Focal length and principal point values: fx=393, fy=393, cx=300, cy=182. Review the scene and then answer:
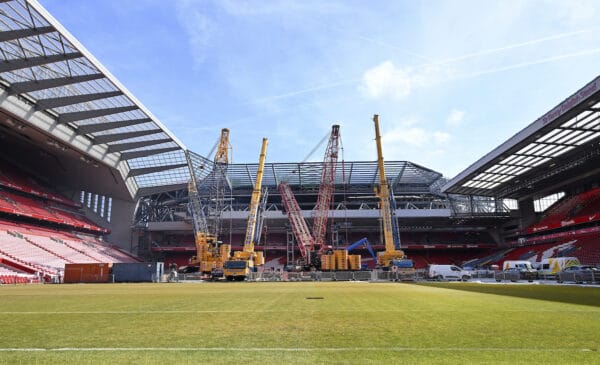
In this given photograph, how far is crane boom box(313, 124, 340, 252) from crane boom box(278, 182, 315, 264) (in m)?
1.77

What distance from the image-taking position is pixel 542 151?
48.7 metres

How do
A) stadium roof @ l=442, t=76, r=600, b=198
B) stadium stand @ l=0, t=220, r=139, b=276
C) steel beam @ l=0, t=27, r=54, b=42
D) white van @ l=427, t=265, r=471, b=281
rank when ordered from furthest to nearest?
1. stadium stand @ l=0, t=220, r=139, b=276
2. white van @ l=427, t=265, r=471, b=281
3. stadium roof @ l=442, t=76, r=600, b=198
4. steel beam @ l=0, t=27, r=54, b=42

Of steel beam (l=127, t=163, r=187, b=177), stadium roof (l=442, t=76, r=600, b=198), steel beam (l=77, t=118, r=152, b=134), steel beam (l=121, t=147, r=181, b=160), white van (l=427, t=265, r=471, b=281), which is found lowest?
white van (l=427, t=265, r=471, b=281)

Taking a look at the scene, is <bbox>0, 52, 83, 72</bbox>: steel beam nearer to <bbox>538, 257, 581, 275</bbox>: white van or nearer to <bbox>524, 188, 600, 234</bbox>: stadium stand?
<bbox>538, 257, 581, 275</bbox>: white van

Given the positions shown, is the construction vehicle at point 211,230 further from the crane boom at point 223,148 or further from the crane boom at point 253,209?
the crane boom at point 253,209

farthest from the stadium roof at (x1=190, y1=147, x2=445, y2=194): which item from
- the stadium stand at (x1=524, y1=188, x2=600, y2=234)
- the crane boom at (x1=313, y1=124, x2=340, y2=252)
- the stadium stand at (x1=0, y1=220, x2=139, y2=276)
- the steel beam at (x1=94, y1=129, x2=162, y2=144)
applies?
the stadium stand at (x1=524, y1=188, x2=600, y2=234)

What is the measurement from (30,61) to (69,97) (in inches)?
323

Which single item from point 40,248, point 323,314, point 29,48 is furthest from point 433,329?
point 40,248

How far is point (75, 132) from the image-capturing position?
54750 mm

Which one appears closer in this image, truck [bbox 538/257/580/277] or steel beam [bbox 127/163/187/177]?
truck [bbox 538/257/580/277]

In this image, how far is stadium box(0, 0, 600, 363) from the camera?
22.6 feet

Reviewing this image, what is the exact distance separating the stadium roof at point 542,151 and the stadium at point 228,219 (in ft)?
0.81

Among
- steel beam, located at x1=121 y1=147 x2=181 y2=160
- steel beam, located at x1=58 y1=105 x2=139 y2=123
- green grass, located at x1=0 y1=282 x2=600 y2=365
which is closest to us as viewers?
green grass, located at x1=0 y1=282 x2=600 y2=365

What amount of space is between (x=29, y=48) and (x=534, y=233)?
7597 cm
